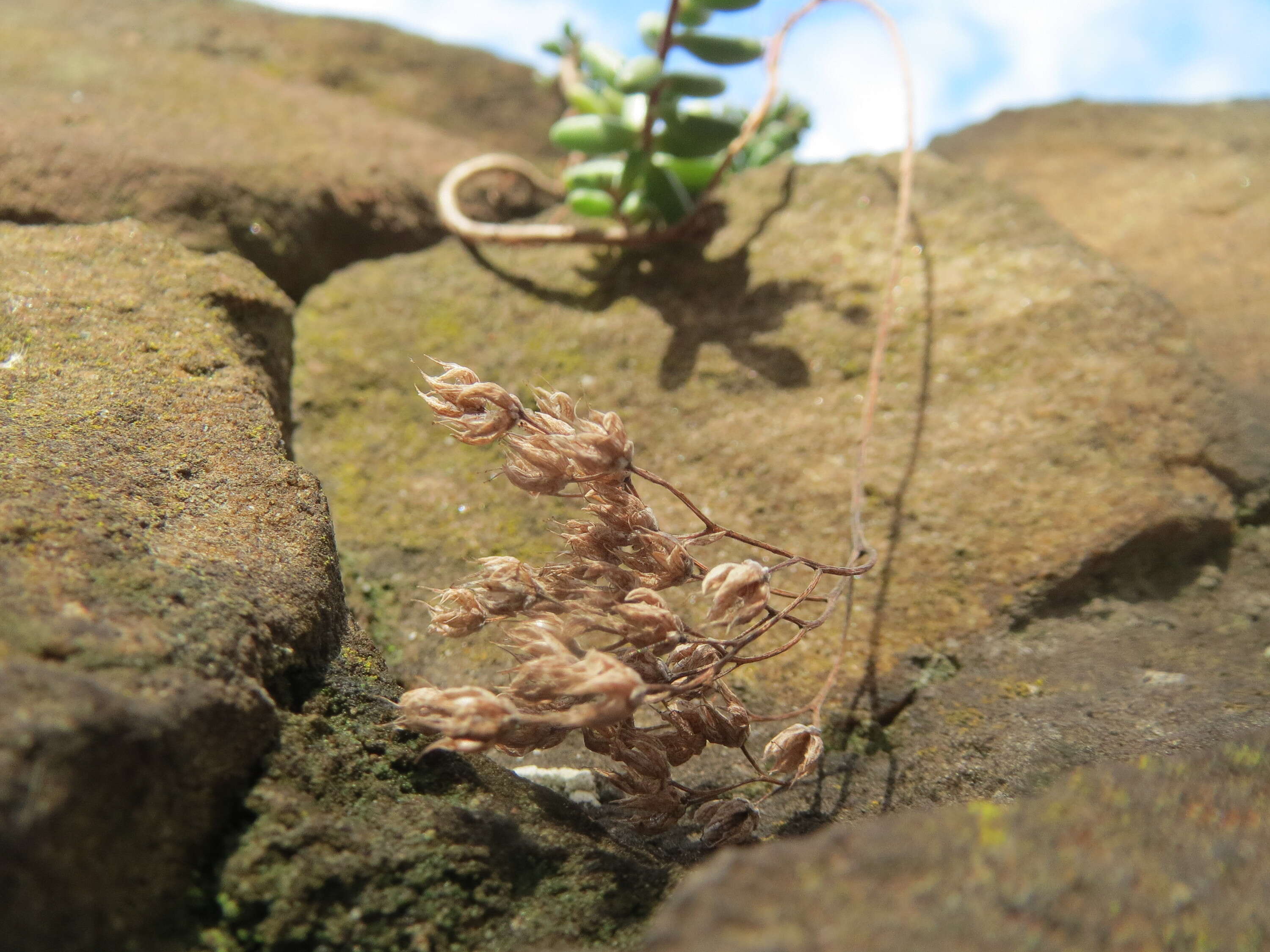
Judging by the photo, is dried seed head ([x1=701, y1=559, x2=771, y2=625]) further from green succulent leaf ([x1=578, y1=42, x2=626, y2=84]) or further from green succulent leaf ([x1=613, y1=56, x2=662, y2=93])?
green succulent leaf ([x1=578, y1=42, x2=626, y2=84])

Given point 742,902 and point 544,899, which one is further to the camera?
point 544,899

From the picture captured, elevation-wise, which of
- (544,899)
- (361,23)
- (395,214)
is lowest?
(544,899)

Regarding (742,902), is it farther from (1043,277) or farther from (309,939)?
(1043,277)

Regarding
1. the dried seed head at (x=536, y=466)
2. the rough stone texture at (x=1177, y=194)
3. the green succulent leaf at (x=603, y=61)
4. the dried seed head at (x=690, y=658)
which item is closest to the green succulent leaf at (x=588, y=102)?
the green succulent leaf at (x=603, y=61)

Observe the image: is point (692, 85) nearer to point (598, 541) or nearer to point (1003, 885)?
point (598, 541)

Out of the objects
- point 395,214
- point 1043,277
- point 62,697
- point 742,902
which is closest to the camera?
point 742,902

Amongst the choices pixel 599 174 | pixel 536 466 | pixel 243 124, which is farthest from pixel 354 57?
pixel 536 466

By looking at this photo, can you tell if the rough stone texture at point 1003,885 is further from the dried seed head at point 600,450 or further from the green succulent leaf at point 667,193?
the green succulent leaf at point 667,193

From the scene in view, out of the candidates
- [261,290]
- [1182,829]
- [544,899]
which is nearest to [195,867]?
[544,899]
